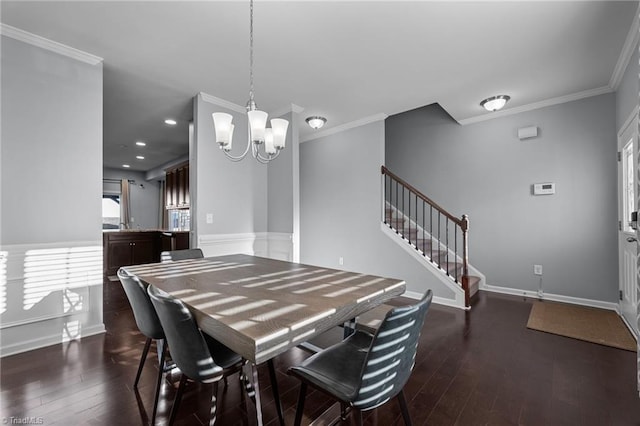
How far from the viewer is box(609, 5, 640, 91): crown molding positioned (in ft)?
7.57

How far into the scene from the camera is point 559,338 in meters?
2.65

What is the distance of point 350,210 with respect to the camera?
4785mm

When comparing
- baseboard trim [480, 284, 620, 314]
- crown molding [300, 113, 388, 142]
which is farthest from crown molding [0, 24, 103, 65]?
baseboard trim [480, 284, 620, 314]

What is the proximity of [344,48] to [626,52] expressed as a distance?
266cm

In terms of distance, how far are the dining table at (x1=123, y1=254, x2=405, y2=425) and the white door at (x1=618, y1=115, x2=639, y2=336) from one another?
2.82 m

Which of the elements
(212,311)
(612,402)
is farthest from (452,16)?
(612,402)

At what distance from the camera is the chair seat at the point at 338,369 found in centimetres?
116

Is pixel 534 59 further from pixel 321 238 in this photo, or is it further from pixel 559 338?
pixel 321 238

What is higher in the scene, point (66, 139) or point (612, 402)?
point (66, 139)

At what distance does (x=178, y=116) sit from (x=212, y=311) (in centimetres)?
410

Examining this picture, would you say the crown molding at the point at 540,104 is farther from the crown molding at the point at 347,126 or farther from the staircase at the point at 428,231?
the staircase at the point at 428,231

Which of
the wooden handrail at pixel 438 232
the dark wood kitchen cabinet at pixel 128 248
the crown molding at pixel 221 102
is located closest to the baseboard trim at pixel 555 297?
the wooden handrail at pixel 438 232

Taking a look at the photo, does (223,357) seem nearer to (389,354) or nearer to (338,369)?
(338,369)

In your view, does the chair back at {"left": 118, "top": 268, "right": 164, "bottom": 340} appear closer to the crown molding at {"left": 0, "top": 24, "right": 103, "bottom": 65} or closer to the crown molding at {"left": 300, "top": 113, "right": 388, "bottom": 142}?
the crown molding at {"left": 0, "top": 24, "right": 103, "bottom": 65}
